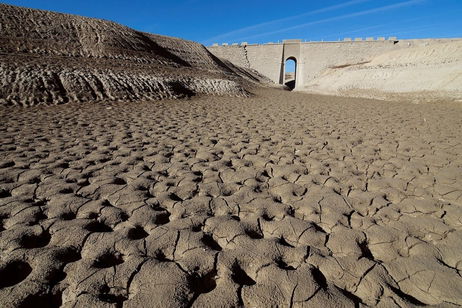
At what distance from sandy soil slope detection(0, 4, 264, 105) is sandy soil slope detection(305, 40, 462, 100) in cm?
898

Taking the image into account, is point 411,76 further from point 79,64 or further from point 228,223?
point 79,64

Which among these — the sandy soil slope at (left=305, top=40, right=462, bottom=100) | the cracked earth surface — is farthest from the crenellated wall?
the cracked earth surface

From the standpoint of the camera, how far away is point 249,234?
1983 millimetres

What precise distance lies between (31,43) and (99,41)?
11.4ft

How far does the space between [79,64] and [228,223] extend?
12236mm

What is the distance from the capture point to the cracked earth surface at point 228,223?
144 centimetres

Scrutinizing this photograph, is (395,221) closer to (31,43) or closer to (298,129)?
(298,129)

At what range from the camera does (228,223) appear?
6.81 feet

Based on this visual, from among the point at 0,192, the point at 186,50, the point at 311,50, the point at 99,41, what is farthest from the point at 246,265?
the point at 311,50

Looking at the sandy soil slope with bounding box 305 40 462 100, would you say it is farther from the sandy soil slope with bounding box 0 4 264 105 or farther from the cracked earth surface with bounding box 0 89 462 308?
the cracked earth surface with bounding box 0 89 462 308

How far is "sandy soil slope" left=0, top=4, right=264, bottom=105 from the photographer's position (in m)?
8.28

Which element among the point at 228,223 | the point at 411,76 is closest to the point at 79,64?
the point at 228,223

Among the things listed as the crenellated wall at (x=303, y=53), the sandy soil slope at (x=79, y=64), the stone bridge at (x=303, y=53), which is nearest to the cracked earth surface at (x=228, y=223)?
the sandy soil slope at (x=79, y=64)

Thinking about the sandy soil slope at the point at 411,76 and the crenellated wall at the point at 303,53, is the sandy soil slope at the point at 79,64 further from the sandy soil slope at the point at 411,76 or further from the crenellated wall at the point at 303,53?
the crenellated wall at the point at 303,53
